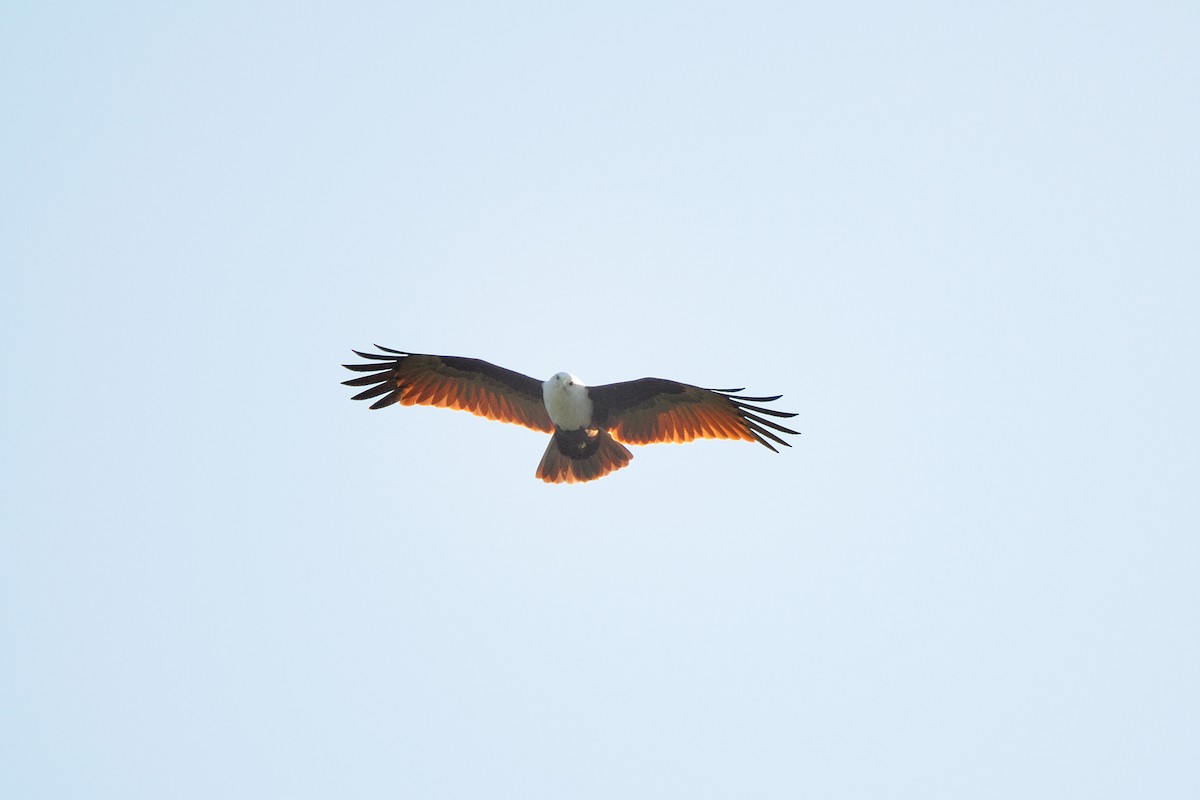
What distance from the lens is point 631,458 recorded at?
12.6m

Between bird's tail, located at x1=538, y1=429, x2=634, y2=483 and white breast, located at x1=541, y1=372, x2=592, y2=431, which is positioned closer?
white breast, located at x1=541, y1=372, x2=592, y2=431

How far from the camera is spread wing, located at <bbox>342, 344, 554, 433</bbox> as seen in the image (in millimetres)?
12422

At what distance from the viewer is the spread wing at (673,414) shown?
12.4 m

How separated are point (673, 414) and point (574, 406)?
1.20 m

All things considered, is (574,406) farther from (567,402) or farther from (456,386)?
(456,386)

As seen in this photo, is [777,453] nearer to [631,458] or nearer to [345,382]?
[631,458]

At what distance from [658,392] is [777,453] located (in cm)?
142

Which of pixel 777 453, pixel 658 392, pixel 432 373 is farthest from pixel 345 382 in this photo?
pixel 777 453

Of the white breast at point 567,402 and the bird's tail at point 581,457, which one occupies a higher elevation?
the white breast at point 567,402

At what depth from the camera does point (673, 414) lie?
12.8 meters

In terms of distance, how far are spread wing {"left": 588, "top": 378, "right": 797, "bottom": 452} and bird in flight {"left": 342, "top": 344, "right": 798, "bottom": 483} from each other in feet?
0.03

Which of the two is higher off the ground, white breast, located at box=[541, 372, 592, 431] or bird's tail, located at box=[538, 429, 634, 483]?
white breast, located at box=[541, 372, 592, 431]

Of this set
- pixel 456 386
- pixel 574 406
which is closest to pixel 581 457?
pixel 574 406

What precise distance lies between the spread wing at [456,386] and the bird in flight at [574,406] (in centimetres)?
1
